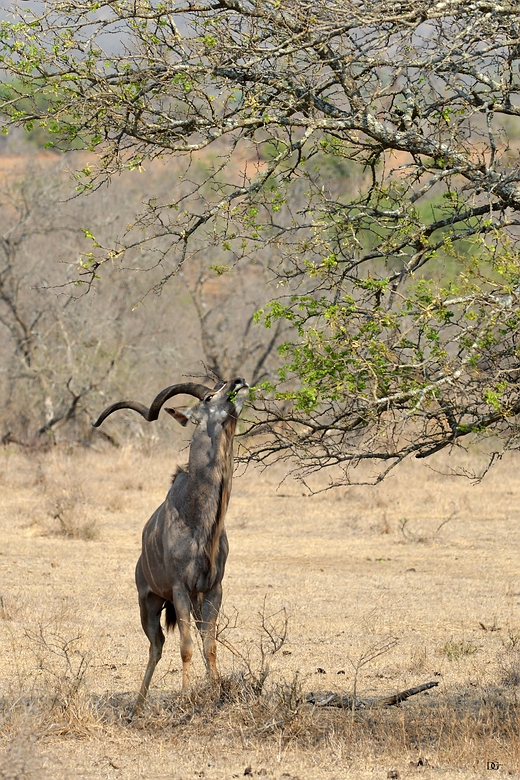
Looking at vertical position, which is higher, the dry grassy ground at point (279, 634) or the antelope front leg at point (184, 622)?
the antelope front leg at point (184, 622)

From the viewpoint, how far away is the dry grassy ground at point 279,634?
589 centimetres

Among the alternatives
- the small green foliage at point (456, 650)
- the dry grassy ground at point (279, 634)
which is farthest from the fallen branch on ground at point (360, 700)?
the small green foliage at point (456, 650)

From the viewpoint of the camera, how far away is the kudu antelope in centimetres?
668

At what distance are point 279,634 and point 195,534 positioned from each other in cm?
282

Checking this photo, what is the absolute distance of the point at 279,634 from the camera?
921 cm

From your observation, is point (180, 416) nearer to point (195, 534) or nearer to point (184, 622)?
point (195, 534)

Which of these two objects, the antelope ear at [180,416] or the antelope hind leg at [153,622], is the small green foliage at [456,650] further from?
the antelope ear at [180,416]

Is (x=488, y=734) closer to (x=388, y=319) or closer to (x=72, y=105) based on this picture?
(x=388, y=319)

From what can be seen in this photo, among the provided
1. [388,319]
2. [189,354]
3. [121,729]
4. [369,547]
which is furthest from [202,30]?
[189,354]

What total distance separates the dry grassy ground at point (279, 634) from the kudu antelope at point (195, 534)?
0.35 m

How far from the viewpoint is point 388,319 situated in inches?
198

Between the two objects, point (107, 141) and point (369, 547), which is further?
point (369, 547)

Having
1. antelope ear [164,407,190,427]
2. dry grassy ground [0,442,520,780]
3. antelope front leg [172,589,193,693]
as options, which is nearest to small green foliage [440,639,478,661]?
dry grassy ground [0,442,520,780]

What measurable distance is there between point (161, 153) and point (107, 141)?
36 centimetres
